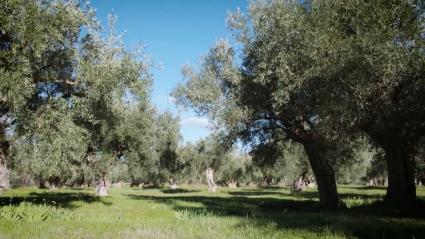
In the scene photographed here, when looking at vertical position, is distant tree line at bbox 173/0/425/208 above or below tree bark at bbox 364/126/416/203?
above

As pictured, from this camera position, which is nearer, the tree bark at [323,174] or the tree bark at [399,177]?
the tree bark at [399,177]

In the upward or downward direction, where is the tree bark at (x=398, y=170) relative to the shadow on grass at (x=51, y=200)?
upward

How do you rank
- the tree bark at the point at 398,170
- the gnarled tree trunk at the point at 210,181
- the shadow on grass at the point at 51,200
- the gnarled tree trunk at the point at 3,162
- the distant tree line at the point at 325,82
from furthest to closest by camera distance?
the gnarled tree trunk at the point at 210,181 → the shadow on grass at the point at 51,200 → the gnarled tree trunk at the point at 3,162 → the tree bark at the point at 398,170 → the distant tree line at the point at 325,82

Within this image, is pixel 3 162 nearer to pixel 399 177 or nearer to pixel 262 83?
pixel 262 83

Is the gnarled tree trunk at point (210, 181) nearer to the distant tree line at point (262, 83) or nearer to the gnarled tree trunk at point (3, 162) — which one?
the distant tree line at point (262, 83)

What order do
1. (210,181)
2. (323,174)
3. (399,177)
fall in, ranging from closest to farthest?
1. (399,177)
2. (323,174)
3. (210,181)

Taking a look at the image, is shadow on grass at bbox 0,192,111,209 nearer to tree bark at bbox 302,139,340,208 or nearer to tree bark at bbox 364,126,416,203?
tree bark at bbox 302,139,340,208

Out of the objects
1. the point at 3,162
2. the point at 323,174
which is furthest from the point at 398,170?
the point at 3,162

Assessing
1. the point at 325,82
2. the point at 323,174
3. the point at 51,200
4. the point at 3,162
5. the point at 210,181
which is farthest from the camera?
the point at 210,181

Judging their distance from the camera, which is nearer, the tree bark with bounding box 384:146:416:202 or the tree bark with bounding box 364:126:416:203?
the tree bark with bounding box 364:126:416:203

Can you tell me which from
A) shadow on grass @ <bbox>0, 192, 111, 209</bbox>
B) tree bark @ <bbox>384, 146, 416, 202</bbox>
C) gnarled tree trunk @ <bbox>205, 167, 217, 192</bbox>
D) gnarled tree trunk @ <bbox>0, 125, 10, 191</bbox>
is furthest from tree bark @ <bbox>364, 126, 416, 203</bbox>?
gnarled tree trunk @ <bbox>205, 167, 217, 192</bbox>

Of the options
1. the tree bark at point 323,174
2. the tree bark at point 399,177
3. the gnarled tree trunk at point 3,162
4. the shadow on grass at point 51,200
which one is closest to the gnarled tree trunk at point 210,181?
the shadow on grass at point 51,200

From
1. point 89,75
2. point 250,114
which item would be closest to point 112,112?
point 89,75

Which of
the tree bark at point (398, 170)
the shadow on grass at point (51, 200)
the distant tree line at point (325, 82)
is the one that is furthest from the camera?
the shadow on grass at point (51, 200)
